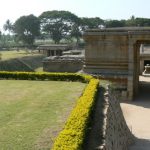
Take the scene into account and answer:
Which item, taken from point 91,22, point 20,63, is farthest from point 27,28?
point 20,63


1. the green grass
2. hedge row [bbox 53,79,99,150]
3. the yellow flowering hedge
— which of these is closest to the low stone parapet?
the green grass

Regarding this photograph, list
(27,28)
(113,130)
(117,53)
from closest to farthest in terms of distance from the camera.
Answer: (113,130) → (117,53) → (27,28)

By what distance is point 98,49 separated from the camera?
78.6 ft

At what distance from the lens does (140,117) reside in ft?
61.8

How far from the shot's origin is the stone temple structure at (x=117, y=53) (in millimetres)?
23219

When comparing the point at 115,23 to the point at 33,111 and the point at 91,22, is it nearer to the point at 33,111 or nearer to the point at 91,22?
the point at 91,22

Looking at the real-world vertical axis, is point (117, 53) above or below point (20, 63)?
above

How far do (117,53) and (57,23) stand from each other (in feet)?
191

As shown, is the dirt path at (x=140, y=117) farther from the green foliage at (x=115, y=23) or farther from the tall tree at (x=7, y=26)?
the tall tree at (x=7, y=26)

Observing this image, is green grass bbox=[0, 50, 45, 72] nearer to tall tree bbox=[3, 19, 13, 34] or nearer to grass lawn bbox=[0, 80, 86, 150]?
grass lawn bbox=[0, 80, 86, 150]

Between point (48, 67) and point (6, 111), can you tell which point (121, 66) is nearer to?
point (48, 67)

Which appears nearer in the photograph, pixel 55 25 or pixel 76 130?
pixel 76 130

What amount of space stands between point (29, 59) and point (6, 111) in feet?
122

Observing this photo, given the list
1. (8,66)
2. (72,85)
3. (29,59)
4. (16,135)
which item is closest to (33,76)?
(72,85)
